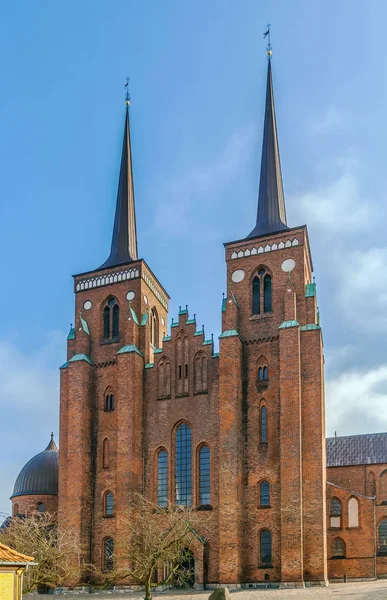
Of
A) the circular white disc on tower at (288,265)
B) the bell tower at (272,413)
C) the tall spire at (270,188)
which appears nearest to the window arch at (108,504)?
the bell tower at (272,413)

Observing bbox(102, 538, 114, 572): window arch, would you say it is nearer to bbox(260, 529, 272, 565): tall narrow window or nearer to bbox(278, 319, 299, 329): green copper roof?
bbox(260, 529, 272, 565): tall narrow window

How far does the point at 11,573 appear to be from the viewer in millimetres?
25078

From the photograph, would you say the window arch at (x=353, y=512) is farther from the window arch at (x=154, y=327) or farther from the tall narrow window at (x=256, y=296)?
the window arch at (x=154, y=327)

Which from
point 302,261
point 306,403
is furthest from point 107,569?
point 302,261

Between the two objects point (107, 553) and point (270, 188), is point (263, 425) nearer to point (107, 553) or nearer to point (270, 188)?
point (107, 553)

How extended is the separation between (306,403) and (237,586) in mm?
11203

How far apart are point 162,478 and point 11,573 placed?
2231 cm

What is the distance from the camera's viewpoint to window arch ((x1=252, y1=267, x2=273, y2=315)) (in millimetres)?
47531

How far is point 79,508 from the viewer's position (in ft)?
152

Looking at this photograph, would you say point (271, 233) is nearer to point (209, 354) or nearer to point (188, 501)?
point (209, 354)

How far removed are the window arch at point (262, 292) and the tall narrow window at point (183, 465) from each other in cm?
905

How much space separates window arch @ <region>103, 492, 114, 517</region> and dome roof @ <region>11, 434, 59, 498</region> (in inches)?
360

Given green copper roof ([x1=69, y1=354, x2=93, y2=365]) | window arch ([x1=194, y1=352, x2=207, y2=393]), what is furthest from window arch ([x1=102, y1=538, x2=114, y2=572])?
green copper roof ([x1=69, y1=354, x2=93, y2=365])

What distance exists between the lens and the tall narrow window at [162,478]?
152 feet
